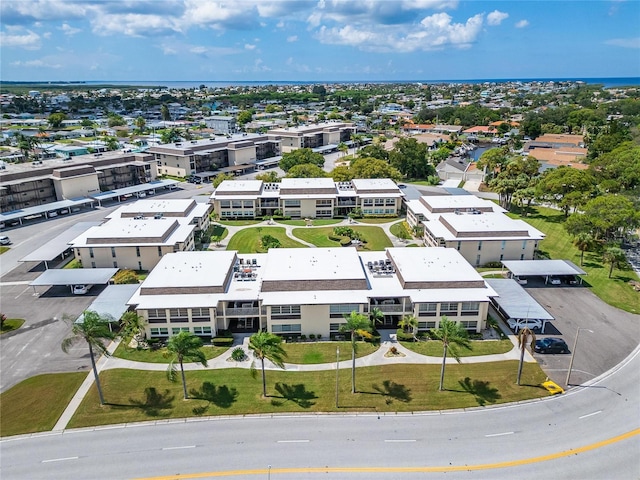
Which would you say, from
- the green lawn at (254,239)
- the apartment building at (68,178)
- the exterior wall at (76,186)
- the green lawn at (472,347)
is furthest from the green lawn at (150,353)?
the exterior wall at (76,186)

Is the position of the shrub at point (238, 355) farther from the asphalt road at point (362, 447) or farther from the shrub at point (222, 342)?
the asphalt road at point (362, 447)

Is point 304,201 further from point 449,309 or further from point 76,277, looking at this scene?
point 449,309

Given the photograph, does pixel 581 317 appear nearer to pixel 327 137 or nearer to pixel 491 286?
pixel 491 286

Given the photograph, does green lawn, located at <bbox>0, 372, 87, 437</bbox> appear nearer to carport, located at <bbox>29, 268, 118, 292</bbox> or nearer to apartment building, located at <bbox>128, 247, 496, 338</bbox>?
apartment building, located at <bbox>128, 247, 496, 338</bbox>

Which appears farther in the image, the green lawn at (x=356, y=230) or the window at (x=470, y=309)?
the green lawn at (x=356, y=230)

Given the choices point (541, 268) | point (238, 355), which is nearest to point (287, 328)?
point (238, 355)

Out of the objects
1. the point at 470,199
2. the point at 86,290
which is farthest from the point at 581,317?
A: the point at 86,290

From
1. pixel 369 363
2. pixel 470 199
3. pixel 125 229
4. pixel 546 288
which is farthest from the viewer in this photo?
pixel 470 199
